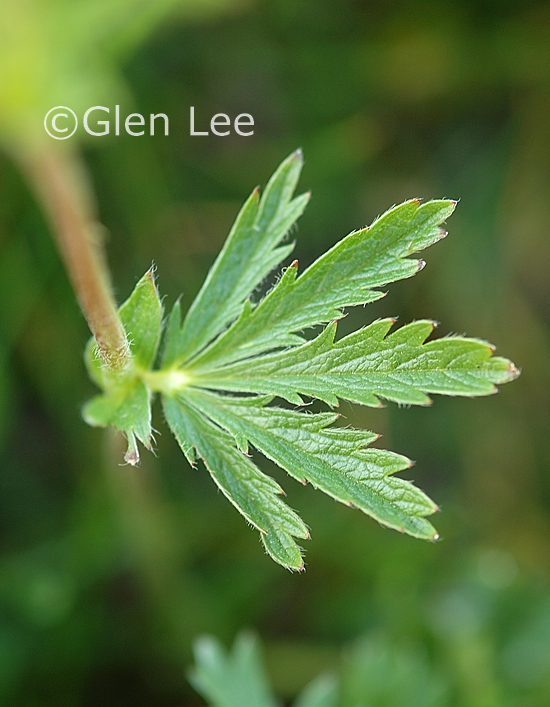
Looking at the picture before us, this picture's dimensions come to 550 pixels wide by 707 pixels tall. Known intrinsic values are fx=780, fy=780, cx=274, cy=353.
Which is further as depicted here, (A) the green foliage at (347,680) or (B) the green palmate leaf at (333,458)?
(A) the green foliage at (347,680)

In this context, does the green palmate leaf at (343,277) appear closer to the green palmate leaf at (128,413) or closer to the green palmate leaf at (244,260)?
the green palmate leaf at (244,260)

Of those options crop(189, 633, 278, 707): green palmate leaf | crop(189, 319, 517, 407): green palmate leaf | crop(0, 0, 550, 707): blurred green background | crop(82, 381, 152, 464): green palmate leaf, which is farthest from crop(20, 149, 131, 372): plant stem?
crop(189, 633, 278, 707): green palmate leaf

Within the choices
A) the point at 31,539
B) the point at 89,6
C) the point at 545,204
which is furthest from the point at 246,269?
the point at 545,204

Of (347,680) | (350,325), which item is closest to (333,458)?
(347,680)

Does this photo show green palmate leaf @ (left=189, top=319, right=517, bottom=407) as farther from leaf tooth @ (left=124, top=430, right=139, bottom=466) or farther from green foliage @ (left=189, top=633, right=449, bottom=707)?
green foliage @ (left=189, top=633, right=449, bottom=707)

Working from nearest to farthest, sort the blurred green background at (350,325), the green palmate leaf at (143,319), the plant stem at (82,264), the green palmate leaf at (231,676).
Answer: the plant stem at (82,264), the green palmate leaf at (143,319), the green palmate leaf at (231,676), the blurred green background at (350,325)

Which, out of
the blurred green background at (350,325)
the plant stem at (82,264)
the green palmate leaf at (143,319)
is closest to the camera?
the plant stem at (82,264)

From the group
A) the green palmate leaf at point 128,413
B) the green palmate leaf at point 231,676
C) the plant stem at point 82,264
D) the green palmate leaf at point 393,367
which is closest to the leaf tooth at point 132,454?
the green palmate leaf at point 128,413
